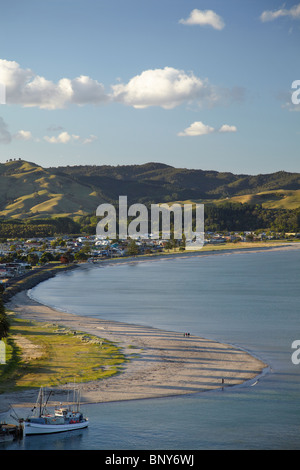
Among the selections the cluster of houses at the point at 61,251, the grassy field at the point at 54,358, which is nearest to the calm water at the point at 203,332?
the grassy field at the point at 54,358

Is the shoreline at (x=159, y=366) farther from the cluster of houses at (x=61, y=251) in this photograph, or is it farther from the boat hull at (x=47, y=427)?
the cluster of houses at (x=61, y=251)

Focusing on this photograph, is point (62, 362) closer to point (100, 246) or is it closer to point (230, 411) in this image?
point (230, 411)

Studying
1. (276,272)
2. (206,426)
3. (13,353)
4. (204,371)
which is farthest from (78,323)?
(276,272)

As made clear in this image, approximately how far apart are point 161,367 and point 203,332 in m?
13.2

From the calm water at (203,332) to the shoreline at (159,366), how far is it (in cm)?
108

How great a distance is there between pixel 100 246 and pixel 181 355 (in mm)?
132823

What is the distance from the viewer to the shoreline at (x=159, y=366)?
31578mm

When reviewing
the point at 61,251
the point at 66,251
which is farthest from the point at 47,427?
the point at 61,251

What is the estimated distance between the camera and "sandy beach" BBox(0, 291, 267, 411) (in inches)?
1245

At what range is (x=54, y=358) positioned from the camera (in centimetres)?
3841

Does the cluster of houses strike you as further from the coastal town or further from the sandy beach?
the sandy beach

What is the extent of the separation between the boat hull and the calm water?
0.31m

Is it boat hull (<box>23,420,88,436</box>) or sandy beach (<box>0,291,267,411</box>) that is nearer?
boat hull (<box>23,420,88,436</box>)

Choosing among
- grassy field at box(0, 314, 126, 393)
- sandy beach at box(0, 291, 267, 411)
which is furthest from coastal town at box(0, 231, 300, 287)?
sandy beach at box(0, 291, 267, 411)
